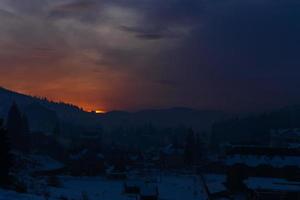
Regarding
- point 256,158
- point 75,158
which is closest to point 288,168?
point 256,158

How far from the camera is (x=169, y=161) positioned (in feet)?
323

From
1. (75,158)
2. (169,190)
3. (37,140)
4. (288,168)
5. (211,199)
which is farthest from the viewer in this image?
(37,140)

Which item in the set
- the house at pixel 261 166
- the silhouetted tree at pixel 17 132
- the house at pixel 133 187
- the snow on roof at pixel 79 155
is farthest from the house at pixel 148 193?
the silhouetted tree at pixel 17 132

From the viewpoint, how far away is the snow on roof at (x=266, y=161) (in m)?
63.8

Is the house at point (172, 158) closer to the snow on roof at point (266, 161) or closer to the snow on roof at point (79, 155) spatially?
the snow on roof at point (79, 155)

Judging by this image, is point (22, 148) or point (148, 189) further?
point (22, 148)

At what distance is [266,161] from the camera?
6412cm

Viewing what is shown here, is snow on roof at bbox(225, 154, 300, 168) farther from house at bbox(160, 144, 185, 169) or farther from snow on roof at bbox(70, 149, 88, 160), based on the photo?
house at bbox(160, 144, 185, 169)

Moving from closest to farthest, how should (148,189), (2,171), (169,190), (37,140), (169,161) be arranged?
(2,171) < (148,189) < (169,190) < (169,161) < (37,140)

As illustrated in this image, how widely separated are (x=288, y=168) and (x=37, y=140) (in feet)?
196

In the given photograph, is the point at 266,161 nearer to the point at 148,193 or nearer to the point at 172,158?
the point at 148,193

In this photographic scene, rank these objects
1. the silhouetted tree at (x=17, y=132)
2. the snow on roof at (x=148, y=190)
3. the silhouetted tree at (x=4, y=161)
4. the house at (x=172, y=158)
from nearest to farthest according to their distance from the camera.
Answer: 1. the silhouetted tree at (x=4, y=161)
2. the snow on roof at (x=148, y=190)
3. the silhouetted tree at (x=17, y=132)
4. the house at (x=172, y=158)

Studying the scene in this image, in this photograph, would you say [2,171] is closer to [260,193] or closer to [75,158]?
[260,193]

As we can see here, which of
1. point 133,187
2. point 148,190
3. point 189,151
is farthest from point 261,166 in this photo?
point 189,151
